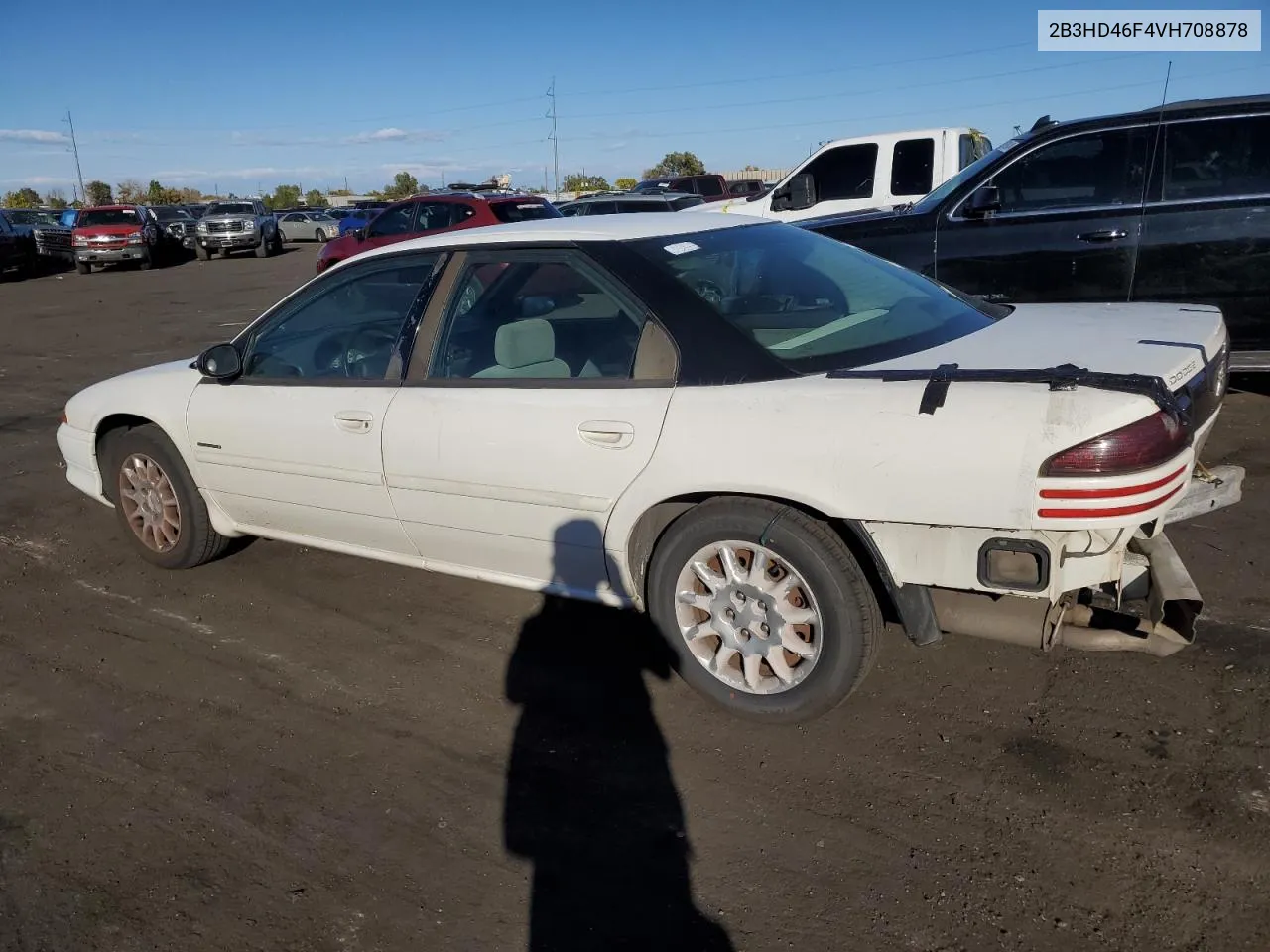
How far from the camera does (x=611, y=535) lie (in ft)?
11.5

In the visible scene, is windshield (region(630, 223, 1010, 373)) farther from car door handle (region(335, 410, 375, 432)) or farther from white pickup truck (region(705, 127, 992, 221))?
white pickup truck (region(705, 127, 992, 221))

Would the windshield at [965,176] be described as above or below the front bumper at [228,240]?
above

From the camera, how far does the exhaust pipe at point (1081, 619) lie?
3.06 meters

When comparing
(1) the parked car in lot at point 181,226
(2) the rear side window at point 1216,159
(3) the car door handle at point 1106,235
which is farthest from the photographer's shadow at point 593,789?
(1) the parked car in lot at point 181,226

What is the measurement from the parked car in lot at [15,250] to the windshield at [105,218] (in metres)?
2.31

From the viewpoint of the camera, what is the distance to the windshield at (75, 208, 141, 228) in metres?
28.2

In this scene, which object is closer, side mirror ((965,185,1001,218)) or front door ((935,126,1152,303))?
front door ((935,126,1152,303))

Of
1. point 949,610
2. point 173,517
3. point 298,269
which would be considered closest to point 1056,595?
point 949,610

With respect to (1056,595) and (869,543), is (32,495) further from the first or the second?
(1056,595)

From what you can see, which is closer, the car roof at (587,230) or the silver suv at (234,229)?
the car roof at (587,230)

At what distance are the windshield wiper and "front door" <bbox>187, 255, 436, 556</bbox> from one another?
74.5 inches

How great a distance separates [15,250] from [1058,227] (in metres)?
25.3

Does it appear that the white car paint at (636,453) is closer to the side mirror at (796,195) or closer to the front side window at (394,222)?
the side mirror at (796,195)

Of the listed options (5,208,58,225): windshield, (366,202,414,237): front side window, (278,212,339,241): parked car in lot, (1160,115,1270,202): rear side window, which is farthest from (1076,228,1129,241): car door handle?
(278,212,339,241): parked car in lot
